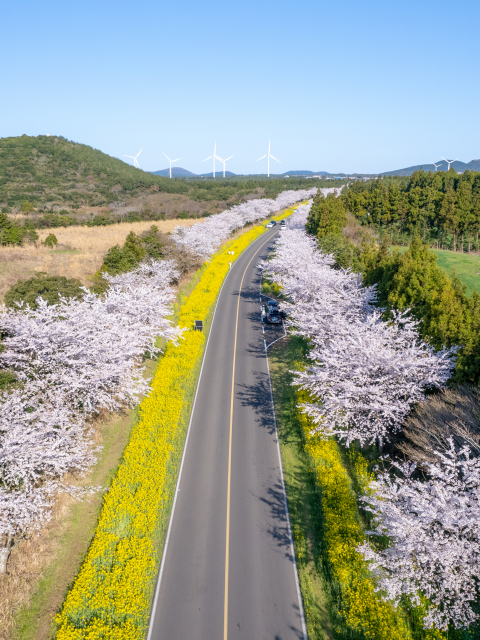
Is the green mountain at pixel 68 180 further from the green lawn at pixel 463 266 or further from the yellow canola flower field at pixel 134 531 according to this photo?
the yellow canola flower field at pixel 134 531

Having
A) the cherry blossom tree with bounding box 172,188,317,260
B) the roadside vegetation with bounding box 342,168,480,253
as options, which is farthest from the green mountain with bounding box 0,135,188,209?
the roadside vegetation with bounding box 342,168,480,253

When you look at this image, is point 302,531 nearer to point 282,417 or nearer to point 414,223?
point 282,417

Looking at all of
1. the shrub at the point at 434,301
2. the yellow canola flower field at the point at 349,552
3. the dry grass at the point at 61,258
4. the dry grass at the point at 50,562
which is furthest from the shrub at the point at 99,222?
the yellow canola flower field at the point at 349,552

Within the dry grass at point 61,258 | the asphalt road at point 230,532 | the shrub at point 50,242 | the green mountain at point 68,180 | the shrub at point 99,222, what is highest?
the green mountain at point 68,180

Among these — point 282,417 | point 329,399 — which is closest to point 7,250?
point 282,417

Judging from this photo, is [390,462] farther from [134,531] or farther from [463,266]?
[463,266]
